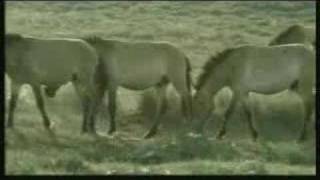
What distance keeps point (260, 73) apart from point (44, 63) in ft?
9.23

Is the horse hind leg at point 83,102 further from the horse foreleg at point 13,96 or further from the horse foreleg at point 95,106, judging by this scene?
the horse foreleg at point 13,96

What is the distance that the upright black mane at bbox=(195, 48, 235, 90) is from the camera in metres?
10.9

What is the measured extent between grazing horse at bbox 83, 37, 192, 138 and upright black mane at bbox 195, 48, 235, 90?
26 centimetres

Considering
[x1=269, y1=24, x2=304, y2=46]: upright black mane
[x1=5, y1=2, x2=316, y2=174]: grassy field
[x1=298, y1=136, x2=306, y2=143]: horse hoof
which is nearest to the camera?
[x1=5, y1=2, x2=316, y2=174]: grassy field

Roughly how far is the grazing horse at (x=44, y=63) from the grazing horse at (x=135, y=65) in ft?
1.58

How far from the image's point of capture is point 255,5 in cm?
1642

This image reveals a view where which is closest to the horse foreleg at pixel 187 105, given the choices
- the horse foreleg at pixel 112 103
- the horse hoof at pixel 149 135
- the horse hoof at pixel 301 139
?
the horse hoof at pixel 149 135

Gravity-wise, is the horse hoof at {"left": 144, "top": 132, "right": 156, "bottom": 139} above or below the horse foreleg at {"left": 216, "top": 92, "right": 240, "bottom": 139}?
below

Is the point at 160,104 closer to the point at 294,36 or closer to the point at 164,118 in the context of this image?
the point at 164,118

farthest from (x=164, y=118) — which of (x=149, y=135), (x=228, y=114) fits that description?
(x=228, y=114)

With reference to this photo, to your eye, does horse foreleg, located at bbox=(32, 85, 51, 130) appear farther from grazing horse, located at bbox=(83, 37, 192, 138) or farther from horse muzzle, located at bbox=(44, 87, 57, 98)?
grazing horse, located at bbox=(83, 37, 192, 138)

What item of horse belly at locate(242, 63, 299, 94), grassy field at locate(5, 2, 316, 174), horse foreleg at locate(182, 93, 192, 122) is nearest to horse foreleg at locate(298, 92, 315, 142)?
grassy field at locate(5, 2, 316, 174)

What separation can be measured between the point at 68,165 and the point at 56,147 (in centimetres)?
93

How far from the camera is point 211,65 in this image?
35.9ft
